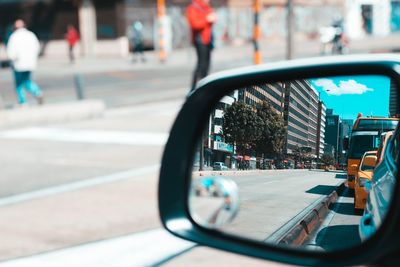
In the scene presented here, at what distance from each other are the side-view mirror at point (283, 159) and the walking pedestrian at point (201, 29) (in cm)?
1116

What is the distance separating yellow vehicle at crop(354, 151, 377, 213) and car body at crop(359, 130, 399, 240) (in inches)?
0.4

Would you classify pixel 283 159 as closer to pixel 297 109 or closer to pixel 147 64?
pixel 297 109

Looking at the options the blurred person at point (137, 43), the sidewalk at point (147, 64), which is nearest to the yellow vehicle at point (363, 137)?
the sidewalk at point (147, 64)

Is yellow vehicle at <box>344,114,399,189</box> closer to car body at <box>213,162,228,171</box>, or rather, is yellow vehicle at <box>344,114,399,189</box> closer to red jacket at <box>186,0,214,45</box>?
car body at <box>213,162,228,171</box>

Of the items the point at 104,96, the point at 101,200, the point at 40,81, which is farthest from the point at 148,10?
the point at 101,200

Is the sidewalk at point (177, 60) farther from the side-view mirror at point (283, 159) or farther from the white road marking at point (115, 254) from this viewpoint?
the side-view mirror at point (283, 159)

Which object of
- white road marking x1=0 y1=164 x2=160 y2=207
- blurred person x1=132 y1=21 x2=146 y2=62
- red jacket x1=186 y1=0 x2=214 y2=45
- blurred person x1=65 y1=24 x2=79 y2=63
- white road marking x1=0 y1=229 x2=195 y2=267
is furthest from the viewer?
blurred person x1=65 y1=24 x2=79 y2=63

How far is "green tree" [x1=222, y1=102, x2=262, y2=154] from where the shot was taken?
1.77 metres

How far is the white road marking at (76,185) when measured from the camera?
7.32 m

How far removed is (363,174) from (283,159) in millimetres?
184

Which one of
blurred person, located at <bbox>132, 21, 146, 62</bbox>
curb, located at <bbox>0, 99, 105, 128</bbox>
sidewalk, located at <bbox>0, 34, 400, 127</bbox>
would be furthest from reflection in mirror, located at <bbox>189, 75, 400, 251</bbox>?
blurred person, located at <bbox>132, 21, 146, 62</bbox>

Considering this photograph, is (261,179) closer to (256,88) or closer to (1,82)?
(256,88)

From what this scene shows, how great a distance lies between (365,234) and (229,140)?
1.37 ft

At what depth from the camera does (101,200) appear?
7.11 metres
